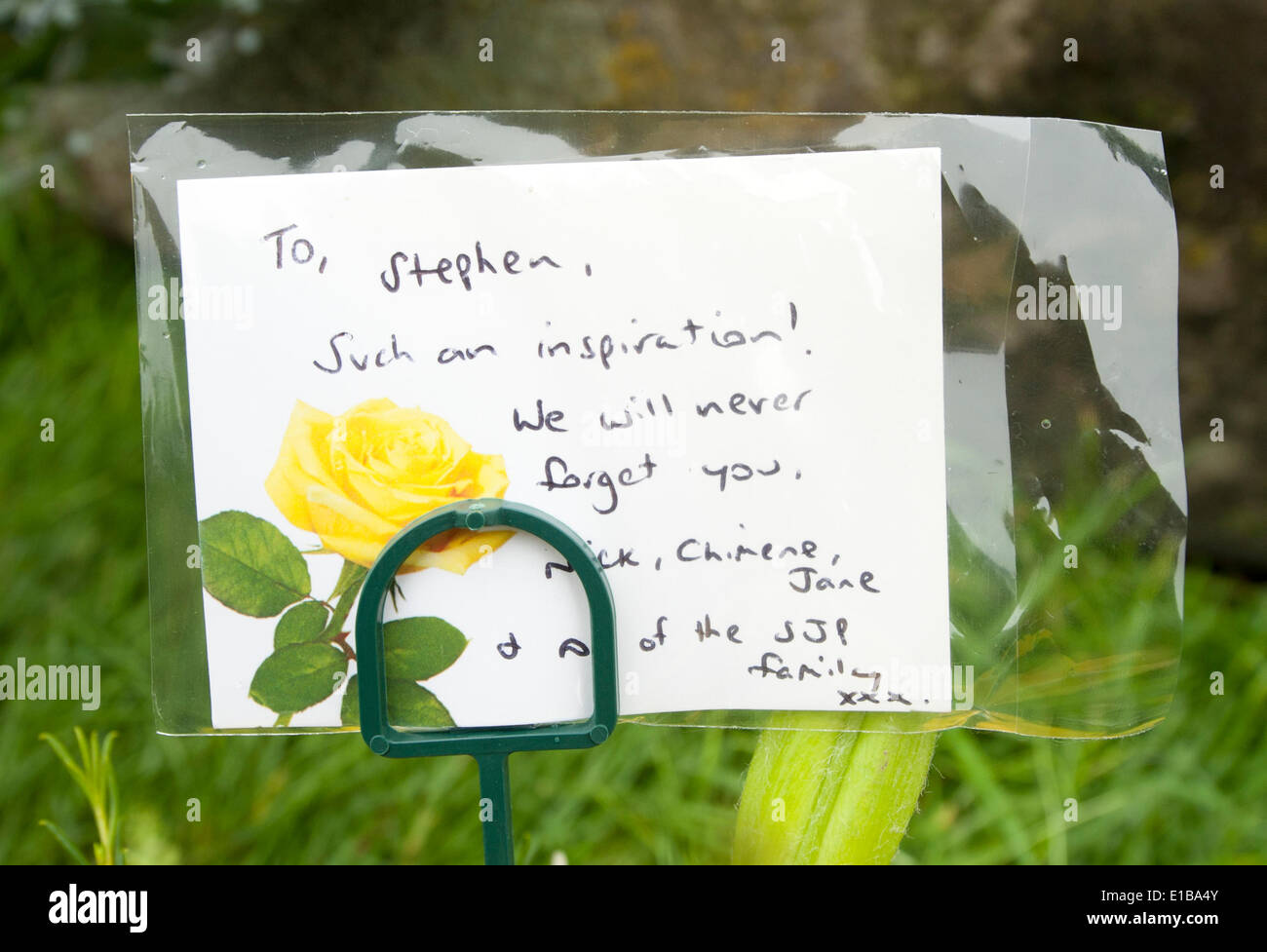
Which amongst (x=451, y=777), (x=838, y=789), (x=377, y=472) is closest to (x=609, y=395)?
(x=377, y=472)

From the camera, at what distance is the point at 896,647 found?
421 millimetres

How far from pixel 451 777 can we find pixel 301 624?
1.70 feet

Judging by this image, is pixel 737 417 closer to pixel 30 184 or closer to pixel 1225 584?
pixel 1225 584

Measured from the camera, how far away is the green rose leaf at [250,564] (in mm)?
420

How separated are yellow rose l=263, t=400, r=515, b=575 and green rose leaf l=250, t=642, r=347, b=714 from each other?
0.05 metres

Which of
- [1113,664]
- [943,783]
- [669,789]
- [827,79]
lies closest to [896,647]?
[1113,664]

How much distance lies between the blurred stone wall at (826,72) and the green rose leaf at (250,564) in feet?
2.59

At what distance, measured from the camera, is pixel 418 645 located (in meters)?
0.42

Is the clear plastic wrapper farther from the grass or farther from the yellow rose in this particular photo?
the grass

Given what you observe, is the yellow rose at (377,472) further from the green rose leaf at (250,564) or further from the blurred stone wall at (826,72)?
the blurred stone wall at (826,72)

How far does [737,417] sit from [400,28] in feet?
2.99

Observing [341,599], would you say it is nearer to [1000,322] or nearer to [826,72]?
[1000,322]

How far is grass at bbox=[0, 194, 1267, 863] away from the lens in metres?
0.85

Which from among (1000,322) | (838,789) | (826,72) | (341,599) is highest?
(826,72)
